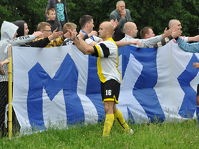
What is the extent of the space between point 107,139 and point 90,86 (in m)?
1.87

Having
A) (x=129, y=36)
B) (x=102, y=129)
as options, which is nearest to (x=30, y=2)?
(x=129, y=36)

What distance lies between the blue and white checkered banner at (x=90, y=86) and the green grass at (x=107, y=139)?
0.48 metres

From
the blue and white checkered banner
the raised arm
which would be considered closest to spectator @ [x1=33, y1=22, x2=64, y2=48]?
the blue and white checkered banner

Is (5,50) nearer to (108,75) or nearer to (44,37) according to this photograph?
(44,37)

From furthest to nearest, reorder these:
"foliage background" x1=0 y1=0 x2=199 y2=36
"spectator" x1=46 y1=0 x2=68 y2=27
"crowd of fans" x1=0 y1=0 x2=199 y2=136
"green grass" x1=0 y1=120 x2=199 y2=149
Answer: "foliage background" x1=0 y1=0 x2=199 y2=36
"spectator" x1=46 y1=0 x2=68 y2=27
"crowd of fans" x1=0 y1=0 x2=199 y2=136
"green grass" x1=0 y1=120 x2=199 y2=149

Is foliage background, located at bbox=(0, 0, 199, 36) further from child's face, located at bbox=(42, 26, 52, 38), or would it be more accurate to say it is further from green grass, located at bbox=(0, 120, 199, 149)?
green grass, located at bbox=(0, 120, 199, 149)

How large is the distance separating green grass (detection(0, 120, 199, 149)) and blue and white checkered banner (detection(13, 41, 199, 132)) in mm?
481

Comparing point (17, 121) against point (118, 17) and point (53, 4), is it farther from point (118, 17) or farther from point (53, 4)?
point (118, 17)

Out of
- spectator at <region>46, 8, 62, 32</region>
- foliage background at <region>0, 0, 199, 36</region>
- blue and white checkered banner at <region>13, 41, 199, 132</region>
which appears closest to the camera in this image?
blue and white checkered banner at <region>13, 41, 199, 132</region>

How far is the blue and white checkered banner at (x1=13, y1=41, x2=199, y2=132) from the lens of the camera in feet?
26.2

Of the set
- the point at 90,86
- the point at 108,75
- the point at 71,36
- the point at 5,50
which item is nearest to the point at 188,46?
the point at 90,86

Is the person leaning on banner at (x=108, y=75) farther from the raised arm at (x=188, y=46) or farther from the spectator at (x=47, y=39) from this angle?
the raised arm at (x=188, y=46)

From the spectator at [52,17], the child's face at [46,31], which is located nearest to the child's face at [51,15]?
the spectator at [52,17]

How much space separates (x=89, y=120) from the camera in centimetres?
855
